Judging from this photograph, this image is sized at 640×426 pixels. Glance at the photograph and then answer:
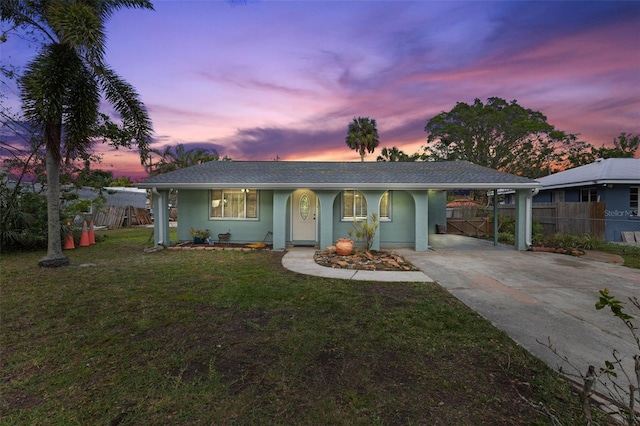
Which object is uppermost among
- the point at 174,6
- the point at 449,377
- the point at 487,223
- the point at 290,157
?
the point at 174,6

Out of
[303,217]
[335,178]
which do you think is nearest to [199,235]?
[303,217]

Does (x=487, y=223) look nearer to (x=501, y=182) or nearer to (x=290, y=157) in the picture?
(x=501, y=182)

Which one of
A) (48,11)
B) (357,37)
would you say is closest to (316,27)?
(357,37)

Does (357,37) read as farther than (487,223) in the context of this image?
No

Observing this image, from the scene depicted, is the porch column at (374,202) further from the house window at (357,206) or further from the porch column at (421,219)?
the porch column at (421,219)

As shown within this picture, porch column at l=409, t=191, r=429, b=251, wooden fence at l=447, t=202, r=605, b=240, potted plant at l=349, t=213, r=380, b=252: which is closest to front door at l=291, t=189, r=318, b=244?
potted plant at l=349, t=213, r=380, b=252

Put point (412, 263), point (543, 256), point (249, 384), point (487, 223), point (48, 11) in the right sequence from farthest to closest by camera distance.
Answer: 1. point (487, 223)
2. point (543, 256)
3. point (412, 263)
4. point (48, 11)
5. point (249, 384)

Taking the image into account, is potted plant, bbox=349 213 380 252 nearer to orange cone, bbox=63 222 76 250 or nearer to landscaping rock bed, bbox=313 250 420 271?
landscaping rock bed, bbox=313 250 420 271

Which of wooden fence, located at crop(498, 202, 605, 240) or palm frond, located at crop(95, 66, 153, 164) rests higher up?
palm frond, located at crop(95, 66, 153, 164)

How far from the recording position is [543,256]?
30.1ft

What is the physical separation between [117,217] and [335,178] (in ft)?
59.3

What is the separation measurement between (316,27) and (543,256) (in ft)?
37.2

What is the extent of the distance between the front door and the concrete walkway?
1.20 m

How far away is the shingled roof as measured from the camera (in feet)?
32.5
